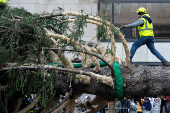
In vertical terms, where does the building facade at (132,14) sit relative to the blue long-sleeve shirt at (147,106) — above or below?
above

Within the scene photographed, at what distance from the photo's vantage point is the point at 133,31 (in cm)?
1683

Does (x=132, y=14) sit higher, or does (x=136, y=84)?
(x=132, y=14)

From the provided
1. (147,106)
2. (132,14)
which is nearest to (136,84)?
(147,106)

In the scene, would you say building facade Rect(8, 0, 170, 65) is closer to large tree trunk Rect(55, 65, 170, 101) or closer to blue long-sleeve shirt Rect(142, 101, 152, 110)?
blue long-sleeve shirt Rect(142, 101, 152, 110)

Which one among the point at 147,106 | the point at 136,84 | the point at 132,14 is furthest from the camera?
the point at 132,14

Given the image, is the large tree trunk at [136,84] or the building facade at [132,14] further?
the building facade at [132,14]

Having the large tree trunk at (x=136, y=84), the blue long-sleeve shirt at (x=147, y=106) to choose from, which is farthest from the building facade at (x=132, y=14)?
the large tree trunk at (x=136, y=84)

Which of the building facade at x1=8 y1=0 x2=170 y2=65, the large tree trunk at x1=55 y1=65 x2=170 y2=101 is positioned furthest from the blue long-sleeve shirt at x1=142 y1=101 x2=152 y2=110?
the large tree trunk at x1=55 y1=65 x2=170 y2=101

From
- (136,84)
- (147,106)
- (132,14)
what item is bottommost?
(147,106)

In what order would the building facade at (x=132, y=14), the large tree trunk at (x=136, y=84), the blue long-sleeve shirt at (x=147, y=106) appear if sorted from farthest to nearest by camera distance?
the building facade at (x=132, y=14) → the blue long-sleeve shirt at (x=147, y=106) → the large tree trunk at (x=136, y=84)

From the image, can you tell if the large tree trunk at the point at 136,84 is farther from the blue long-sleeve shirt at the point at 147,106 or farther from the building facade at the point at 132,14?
the building facade at the point at 132,14

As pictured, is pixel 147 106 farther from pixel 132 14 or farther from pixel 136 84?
pixel 136 84

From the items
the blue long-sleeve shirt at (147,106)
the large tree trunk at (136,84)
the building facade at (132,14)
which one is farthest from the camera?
the building facade at (132,14)

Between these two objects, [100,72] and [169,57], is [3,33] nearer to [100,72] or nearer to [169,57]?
[100,72]
